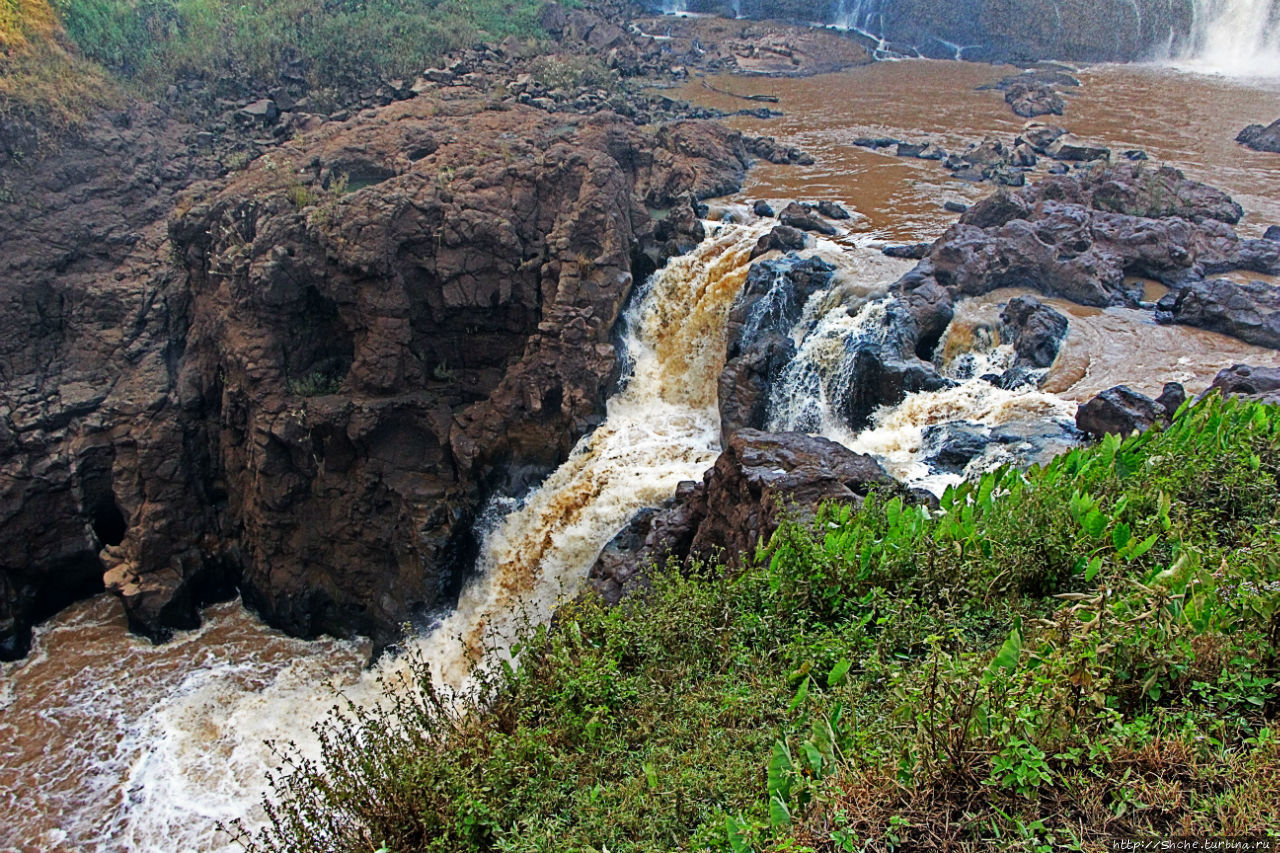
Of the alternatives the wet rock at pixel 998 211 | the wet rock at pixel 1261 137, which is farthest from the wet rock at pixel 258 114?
the wet rock at pixel 1261 137

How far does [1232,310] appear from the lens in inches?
471

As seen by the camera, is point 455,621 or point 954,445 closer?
point 954,445

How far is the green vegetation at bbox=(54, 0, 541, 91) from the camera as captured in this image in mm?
20406

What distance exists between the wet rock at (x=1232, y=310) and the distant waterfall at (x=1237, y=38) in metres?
20.0

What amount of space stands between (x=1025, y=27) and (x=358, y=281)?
27.9m

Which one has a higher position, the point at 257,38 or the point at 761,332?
the point at 257,38

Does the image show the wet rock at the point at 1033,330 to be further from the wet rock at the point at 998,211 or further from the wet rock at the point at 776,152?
the wet rock at the point at 776,152

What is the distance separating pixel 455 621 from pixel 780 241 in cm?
772

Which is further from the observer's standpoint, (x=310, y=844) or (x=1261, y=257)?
(x=1261, y=257)

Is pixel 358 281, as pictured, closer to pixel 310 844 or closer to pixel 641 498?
pixel 641 498

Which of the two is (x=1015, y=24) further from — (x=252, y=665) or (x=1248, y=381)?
(x=252, y=665)

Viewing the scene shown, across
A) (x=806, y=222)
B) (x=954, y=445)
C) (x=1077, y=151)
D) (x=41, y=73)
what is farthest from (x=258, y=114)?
(x=1077, y=151)

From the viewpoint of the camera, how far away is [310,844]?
4656 millimetres

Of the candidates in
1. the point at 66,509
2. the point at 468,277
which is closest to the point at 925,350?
the point at 468,277
